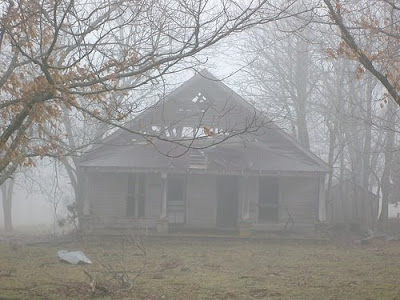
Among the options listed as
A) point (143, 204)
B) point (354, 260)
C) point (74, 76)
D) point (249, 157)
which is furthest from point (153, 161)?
point (74, 76)

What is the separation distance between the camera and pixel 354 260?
15219 millimetres

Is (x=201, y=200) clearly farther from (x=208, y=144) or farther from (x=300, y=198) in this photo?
(x=300, y=198)

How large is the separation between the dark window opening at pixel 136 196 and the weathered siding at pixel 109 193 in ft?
0.80

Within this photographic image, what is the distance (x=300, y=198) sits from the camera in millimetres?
23078

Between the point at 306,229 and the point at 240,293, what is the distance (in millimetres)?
13606

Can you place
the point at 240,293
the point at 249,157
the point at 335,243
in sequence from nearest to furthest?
the point at 240,293 < the point at 335,243 < the point at 249,157

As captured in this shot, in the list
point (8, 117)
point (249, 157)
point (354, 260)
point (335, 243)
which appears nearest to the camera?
point (8, 117)

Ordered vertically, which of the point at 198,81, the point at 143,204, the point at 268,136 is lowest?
the point at 143,204

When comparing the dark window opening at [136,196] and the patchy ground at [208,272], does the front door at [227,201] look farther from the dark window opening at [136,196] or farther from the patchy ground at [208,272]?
the patchy ground at [208,272]

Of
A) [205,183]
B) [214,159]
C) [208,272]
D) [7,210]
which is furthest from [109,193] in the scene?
[7,210]

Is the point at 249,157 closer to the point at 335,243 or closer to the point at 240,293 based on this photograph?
the point at 335,243

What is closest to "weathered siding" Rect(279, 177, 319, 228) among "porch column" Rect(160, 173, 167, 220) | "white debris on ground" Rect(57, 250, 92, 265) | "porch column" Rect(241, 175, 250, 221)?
"porch column" Rect(241, 175, 250, 221)

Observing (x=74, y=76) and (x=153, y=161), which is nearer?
(x=74, y=76)

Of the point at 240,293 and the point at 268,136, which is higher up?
the point at 268,136
